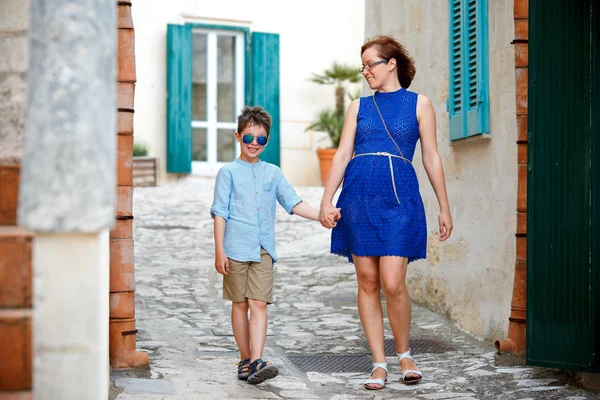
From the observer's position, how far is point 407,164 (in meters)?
4.41

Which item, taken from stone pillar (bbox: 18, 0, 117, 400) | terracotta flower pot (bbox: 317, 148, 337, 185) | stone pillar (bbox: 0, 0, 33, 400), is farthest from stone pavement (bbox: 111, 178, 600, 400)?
terracotta flower pot (bbox: 317, 148, 337, 185)

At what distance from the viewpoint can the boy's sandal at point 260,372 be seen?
432cm

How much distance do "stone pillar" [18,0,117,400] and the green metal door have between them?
2.69 meters


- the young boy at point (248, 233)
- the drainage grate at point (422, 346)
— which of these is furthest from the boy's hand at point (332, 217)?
the drainage grate at point (422, 346)

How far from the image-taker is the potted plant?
51.3 ft

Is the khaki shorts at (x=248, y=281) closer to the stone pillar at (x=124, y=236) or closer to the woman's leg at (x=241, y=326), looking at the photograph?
the woman's leg at (x=241, y=326)

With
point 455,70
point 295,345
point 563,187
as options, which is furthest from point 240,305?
point 455,70

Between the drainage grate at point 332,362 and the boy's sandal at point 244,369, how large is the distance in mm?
416

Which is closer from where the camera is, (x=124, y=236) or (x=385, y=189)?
(x=385, y=189)

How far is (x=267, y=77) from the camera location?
15.9 meters

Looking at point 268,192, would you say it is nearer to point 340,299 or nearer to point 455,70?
point 455,70

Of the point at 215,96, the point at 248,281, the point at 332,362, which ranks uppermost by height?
the point at 215,96

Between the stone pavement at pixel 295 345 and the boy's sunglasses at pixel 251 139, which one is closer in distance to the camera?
the stone pavement at pixel 295 345

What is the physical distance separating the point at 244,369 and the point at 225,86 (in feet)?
38.9
